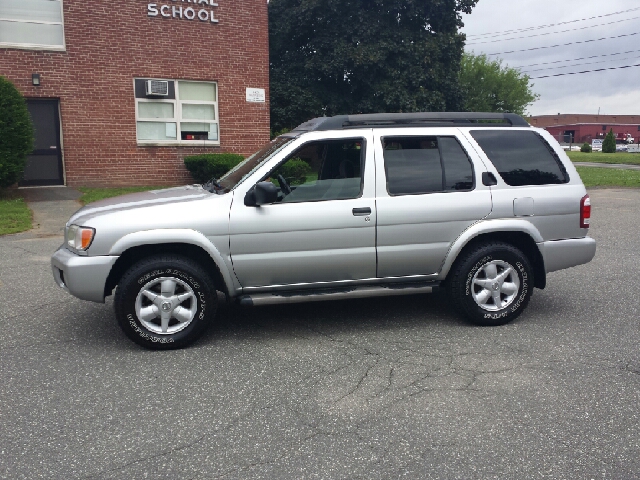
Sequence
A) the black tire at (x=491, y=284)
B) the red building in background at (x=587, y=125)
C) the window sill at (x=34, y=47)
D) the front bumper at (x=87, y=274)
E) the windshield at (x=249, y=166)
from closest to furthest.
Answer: the front bumper at (x=87, y=274) → the windshield at (x=249, y=166) → the black tire at (x=491, y=284) → the window sill at (x=34, y=47) → the red building in background at (x=587, y=125)

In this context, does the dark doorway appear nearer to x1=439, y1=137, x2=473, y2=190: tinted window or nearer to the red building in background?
x1=439, y1=137, x2=473, y2=190: tinted window

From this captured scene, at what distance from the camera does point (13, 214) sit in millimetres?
12008

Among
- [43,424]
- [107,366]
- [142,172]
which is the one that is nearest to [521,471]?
[43,424]

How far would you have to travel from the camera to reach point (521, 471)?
312 centimetres

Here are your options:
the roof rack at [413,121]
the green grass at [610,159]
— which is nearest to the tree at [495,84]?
the green grass at [610,159]

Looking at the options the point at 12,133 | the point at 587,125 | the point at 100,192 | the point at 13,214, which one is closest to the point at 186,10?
the point at 100,192

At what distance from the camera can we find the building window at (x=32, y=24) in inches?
595

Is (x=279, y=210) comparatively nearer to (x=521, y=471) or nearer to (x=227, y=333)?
(x=227, y=333)

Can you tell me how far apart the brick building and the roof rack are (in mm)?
12093

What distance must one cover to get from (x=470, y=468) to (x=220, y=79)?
15.8 metres

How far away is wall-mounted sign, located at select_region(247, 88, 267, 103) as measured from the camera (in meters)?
18.0

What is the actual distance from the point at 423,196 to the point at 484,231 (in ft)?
2.02

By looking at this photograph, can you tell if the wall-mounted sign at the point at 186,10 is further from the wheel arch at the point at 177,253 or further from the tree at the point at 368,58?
the wheel arch at the point at 177,253

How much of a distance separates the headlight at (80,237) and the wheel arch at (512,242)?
2927 mm
